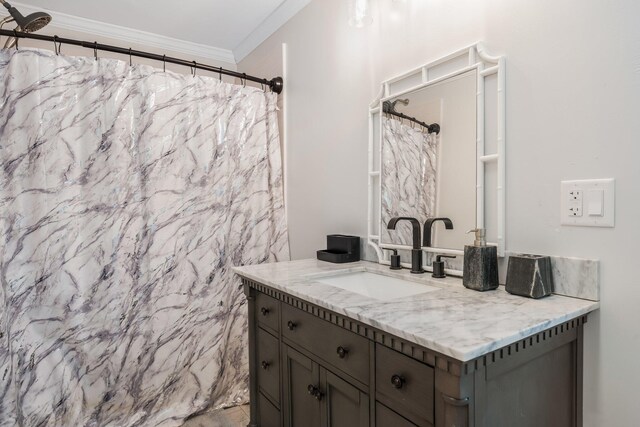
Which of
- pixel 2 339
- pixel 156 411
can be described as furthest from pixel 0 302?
pixel 156 411

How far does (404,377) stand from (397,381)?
0.07ft

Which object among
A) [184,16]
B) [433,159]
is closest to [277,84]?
[184,16]

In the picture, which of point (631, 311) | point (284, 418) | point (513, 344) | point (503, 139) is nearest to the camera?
point (513, 344)

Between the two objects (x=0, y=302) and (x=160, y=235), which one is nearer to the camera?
(x=0, y=302)

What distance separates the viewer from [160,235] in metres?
1.97

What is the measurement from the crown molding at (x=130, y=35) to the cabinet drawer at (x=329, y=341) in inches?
89.5

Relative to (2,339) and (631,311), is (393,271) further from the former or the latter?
(2,339)

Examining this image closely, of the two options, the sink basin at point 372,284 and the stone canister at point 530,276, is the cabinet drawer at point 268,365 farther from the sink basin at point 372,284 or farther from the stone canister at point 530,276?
the stone canister at point 530,276

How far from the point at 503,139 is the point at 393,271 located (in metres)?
0.64

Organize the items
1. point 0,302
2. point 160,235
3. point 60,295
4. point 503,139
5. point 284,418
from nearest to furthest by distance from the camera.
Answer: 1. point 503,139
2. point 284,418
3. point 0,302
4. point 60,295
5. point 160,235

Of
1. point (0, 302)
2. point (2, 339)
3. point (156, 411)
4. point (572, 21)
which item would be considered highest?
point (572, 21)

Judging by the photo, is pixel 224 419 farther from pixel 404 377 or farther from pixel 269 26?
pixel 269 26

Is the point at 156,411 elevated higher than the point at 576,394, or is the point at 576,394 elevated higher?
the point at 576,394

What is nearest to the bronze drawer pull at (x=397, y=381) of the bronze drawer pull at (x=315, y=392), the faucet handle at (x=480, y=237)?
the bronze drawer pull at (x=315, y=392)
